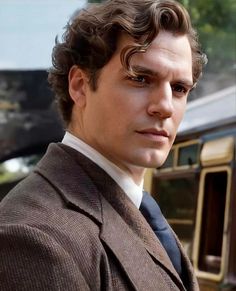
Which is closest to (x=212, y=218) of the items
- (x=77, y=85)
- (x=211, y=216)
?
(x=211, y=216)

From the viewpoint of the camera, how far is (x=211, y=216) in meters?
6.72

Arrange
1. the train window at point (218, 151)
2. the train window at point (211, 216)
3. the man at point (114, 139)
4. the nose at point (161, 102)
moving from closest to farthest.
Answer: the man at point (114, 139), the nose at point (161, 102), the train window at point (218, 151), the train window at point (211, 216)

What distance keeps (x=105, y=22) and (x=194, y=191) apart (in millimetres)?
5203

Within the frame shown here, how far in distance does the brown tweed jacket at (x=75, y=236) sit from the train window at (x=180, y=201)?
516 cm

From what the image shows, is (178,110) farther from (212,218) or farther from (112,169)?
(212,218)

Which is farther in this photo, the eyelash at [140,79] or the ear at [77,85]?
the ear at [77,85]

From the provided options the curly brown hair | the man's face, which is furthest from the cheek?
the curly brown hair

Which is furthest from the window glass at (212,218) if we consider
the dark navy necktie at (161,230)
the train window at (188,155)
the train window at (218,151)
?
the dark navy necktie at (161,230)

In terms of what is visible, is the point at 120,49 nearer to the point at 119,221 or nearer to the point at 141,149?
the point at 141,149

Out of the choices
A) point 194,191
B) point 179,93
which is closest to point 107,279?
point 179,93

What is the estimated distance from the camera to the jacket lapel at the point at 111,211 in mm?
1677

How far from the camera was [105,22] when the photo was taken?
72.1 inches

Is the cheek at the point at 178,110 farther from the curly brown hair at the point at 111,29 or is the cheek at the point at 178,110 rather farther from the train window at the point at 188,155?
the train window at the point at 188,155

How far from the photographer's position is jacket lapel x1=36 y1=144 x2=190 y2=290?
1.68 m
